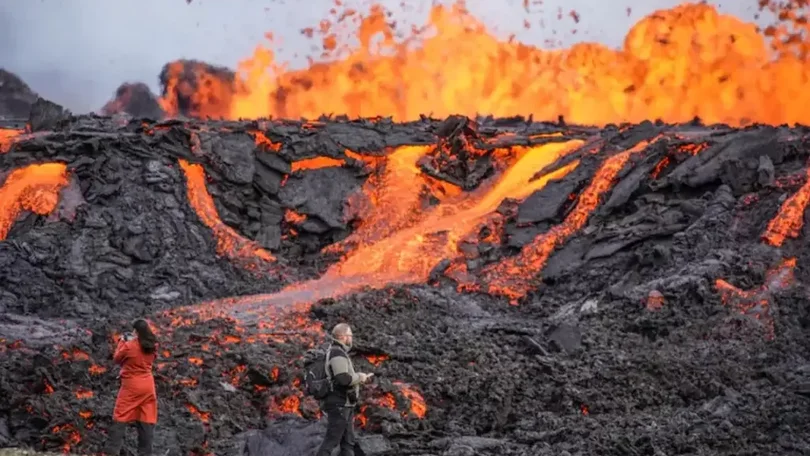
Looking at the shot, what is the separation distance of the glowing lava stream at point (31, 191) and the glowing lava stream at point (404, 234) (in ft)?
19.6

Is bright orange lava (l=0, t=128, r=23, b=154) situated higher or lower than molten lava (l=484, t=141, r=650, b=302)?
higher

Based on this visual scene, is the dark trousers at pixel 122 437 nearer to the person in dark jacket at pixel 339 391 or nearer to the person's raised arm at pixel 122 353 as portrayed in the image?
the person's raised arm at pixel 122 353

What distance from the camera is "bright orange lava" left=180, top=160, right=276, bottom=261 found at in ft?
83.5

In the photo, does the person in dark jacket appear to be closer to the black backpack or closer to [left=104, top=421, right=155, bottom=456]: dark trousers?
the black backpack

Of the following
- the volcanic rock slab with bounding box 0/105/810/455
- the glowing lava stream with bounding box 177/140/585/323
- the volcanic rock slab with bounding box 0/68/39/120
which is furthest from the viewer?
the volcanic rock slab with bounding box 0/68/39/120

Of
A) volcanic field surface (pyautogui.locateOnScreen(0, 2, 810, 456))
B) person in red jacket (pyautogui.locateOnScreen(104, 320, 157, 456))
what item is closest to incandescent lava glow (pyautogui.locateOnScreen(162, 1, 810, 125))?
volcanic field surface (pyautogui.locateOnScreen(0, 2, 810, 456))

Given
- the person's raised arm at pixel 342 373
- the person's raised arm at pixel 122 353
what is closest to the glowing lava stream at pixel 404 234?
the person's raised arm at pixel 122 353

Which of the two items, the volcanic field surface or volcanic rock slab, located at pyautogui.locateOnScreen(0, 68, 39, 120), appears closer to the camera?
the volcanic field surface

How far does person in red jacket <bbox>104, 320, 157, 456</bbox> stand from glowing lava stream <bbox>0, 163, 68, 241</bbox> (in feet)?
48.3

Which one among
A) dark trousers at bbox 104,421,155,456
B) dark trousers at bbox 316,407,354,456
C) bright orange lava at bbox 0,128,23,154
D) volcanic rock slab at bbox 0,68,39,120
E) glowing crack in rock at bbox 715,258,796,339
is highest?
volcanic rock slab at bbox 0,68,39,120

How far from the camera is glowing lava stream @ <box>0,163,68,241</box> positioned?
25.1 meters

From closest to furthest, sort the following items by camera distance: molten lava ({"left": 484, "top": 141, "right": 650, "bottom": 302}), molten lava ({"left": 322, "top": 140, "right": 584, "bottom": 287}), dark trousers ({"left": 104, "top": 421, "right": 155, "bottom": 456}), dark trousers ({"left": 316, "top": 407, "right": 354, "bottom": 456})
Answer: dark trousers ({"left": 316, "top": 407, "right": 354, "bottom": 456}) < dark trousers ({"left": 104, "top": 421, "right": 155, "bottom": 456}) < molten lava ({"left": 484, "top": 141, "right": 650, "bottom": 302}) < molten lava ({"left": 322, "top": 140, "right": 584, "bottom": 287})

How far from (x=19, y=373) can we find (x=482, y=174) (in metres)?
16.1

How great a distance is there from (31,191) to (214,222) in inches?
183
